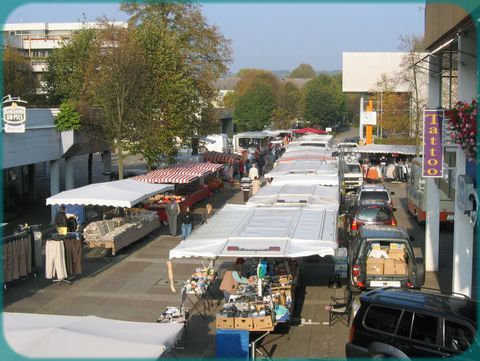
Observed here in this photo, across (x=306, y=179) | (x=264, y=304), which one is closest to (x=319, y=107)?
(x=306, y=179)

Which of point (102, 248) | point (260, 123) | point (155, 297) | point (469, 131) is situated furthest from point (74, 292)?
point (260, 123)

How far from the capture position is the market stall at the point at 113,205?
19.0 meters

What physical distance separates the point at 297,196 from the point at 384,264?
13.7 ft

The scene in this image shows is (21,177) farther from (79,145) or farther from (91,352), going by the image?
(91,352)

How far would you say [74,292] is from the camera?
1530 centimetres

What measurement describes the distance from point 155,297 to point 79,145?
42.4 ft

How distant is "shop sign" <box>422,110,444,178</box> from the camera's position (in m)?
13.0

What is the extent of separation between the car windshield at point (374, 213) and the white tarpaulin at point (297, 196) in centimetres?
121

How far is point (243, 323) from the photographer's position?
35.8ft

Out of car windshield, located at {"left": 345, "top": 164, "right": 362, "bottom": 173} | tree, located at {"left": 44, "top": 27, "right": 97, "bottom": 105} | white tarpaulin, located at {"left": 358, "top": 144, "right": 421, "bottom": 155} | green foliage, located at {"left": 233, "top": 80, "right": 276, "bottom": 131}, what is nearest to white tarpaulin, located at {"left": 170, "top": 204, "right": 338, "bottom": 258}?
car windshield, located at {"left": 345, "top": 164, "right": 362, "bottom": 173}

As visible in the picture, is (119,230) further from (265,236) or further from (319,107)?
(319,107)

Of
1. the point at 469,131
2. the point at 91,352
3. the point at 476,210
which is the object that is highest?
the point at 469,131

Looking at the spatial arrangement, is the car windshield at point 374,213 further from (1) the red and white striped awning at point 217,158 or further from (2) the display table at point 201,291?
(1) the red and white striped awning at point 217,158

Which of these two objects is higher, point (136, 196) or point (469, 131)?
point (469, 131)
